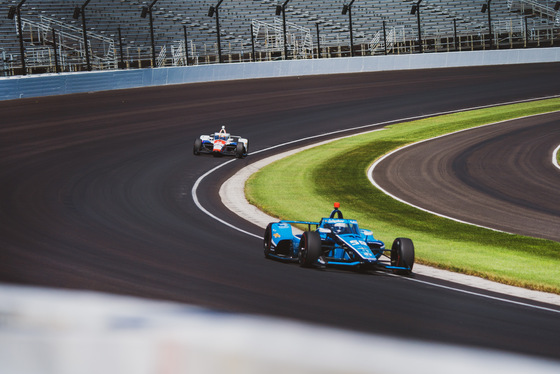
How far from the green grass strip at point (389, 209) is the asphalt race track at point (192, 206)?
1719 mm

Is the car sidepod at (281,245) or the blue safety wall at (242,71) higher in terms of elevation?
the blue safety wall at (242,71)

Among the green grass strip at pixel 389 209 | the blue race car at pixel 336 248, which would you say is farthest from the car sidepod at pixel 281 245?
the green grass strip at pixel 389 209

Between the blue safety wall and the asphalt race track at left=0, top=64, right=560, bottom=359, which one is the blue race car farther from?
the blue safety wall

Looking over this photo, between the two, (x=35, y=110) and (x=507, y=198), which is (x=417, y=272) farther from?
(x=35, y=110)

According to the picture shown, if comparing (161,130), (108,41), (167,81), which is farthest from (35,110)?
(108,41)

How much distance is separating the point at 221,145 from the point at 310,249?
16847mm

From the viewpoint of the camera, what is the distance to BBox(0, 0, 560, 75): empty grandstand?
56.4 metres

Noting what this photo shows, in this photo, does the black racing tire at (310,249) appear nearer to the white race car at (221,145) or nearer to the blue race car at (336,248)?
the blue race car at (336,248)

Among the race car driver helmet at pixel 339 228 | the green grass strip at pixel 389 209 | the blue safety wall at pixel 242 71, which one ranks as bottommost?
the green grass strip at pixel 389 209

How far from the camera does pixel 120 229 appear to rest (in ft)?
57.8

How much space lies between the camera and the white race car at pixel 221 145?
30.4 m

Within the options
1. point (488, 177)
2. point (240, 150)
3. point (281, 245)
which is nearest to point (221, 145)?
point (240, 150)

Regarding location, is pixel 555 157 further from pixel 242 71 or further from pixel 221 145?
pixel 242 71

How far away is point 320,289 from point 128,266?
342cm
